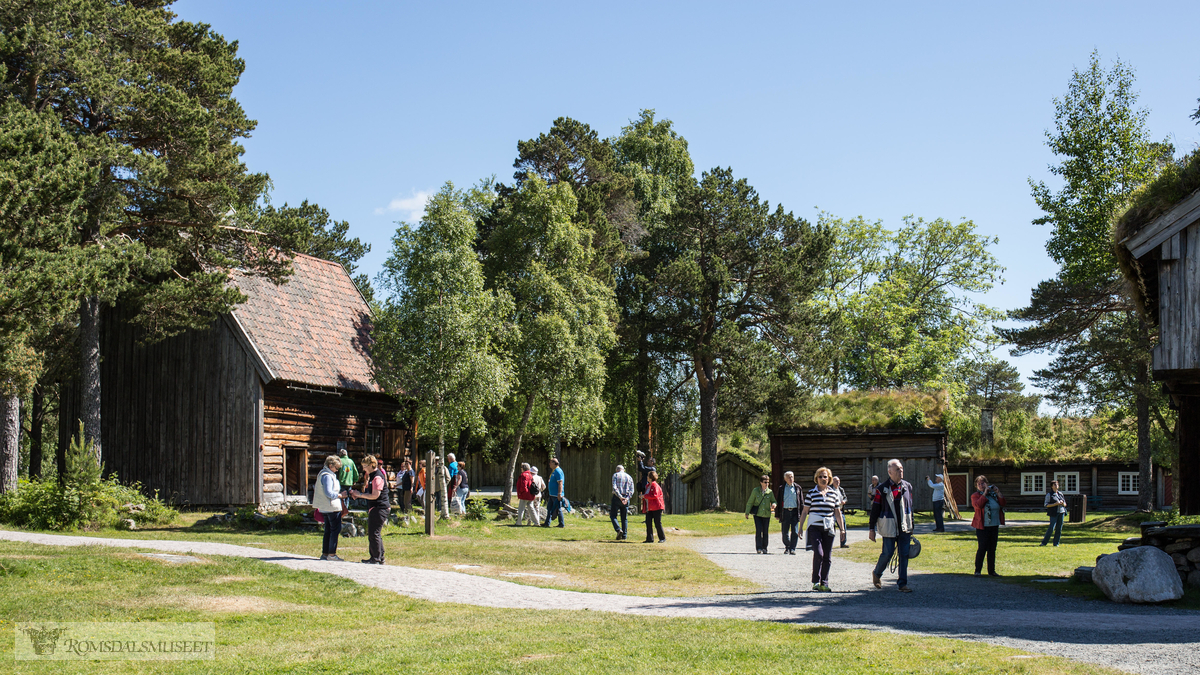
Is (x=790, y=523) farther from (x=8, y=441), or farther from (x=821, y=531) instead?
(x=8, y=441)

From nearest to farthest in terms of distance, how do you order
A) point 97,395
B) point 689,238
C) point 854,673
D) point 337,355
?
point 854,673 → point 97,395 → point 337,355 → point 689,238

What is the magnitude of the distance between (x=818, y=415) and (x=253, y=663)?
2989 cm

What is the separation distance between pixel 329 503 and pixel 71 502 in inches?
313

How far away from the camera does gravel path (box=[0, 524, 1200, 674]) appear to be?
8961 mm

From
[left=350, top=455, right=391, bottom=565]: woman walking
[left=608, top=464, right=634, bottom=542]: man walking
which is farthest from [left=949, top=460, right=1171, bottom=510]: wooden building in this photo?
[left=350, top=455, right=391, bottom=565]: woman walking

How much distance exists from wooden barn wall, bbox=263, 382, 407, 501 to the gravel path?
9047 millimetres

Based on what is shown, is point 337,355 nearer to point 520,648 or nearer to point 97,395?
point 97,395

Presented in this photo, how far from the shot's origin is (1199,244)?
14695mm

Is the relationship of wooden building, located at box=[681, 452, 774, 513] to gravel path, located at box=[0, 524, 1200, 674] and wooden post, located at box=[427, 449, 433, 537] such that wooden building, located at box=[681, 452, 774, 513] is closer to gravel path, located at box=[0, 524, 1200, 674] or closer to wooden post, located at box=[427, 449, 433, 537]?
wooden post, located at box=[427, 449, 433, 537]

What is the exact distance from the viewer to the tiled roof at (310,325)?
2705 cm

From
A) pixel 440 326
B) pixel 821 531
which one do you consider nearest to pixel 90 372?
pixel 440 326

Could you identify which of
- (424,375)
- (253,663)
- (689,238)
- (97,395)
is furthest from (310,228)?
(253,663)

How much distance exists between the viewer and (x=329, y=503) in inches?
595

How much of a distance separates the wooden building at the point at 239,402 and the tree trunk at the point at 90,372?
9.86 ft
